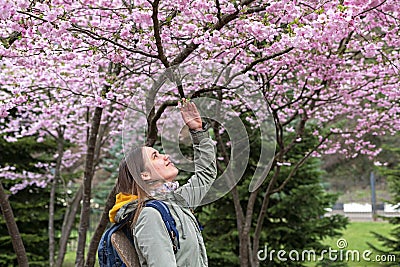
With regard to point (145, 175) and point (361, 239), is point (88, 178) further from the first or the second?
point (361, 239)

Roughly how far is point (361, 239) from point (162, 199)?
11.4 m

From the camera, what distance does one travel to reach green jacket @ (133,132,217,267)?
5.88 ft

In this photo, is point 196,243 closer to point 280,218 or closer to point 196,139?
point 196,139

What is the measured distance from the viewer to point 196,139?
2.31 meters

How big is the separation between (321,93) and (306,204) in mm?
2588

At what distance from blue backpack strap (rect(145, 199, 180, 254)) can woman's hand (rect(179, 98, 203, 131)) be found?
0.51 m

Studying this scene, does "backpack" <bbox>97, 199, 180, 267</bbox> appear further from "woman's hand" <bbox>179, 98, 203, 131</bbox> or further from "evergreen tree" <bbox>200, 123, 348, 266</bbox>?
"evergreen tree" <bbox>200, 123, 348, 266</bbox>

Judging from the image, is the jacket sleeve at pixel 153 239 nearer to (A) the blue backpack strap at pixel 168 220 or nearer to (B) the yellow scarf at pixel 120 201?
(A) the blue backpack strap at pixel 168 220

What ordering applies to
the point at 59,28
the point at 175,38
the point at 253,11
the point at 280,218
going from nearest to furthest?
1. the point at 59,28
2. the point at 253,11
3. the point at 175,38
4. the point at 280,218

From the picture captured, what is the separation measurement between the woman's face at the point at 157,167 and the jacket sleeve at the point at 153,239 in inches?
7.9

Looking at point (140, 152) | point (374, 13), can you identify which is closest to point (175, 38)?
point (374, 13)


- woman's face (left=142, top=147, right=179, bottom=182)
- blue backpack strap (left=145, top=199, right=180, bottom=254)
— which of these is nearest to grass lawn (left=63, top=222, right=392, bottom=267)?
woman's face (left=142, top=147, right=179, bottom=182)

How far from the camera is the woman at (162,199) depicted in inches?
71.1
